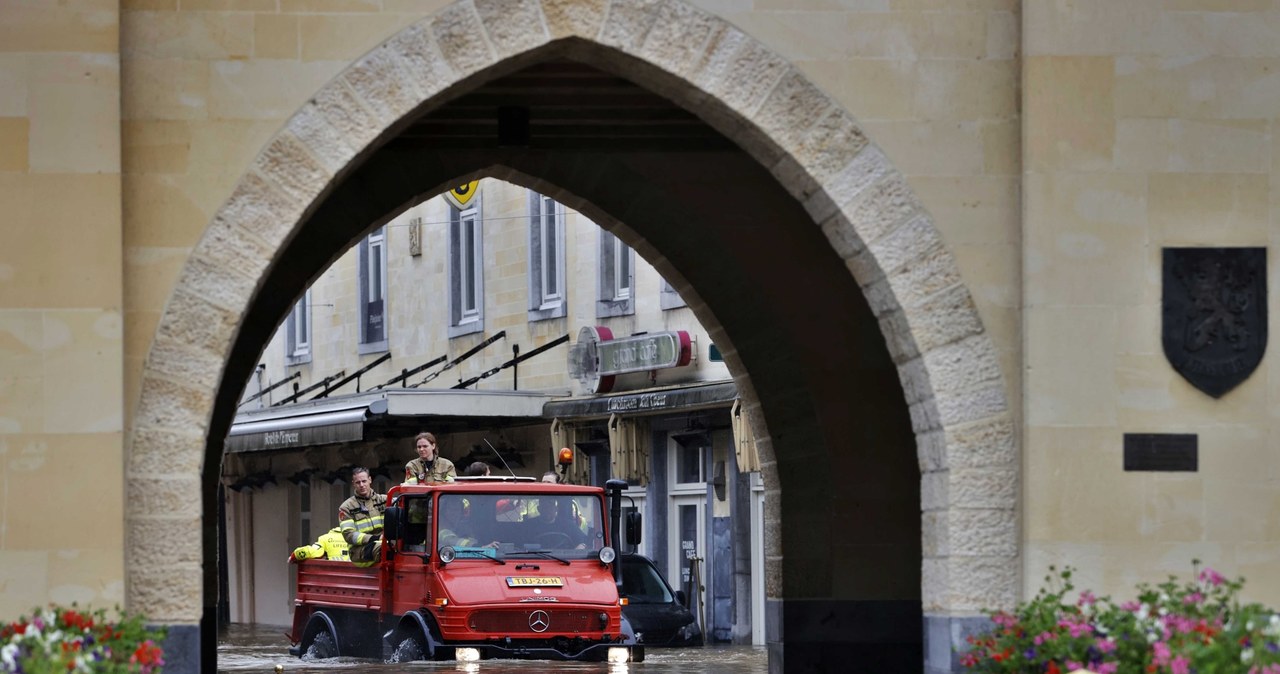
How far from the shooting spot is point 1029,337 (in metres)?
10.5

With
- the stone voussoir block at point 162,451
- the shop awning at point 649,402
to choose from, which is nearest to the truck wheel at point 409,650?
the stone voussoir block at point 162,451

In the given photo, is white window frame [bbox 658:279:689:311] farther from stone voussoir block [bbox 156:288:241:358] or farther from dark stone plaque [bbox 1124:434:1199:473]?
stone voussoir block [bbox 156:288:241:358]

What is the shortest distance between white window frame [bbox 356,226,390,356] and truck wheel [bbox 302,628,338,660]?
13.7 metres

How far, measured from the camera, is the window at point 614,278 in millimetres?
26438

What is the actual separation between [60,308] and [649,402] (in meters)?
15.5

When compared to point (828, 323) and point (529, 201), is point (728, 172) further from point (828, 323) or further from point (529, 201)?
point (529, 201)

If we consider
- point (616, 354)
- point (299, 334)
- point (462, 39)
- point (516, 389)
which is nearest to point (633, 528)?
point (462, 39)

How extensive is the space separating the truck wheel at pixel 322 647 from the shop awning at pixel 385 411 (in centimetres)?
626

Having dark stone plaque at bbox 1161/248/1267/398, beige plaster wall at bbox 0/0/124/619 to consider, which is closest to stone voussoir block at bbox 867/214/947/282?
dark stone plaque at bbox 1161/248/1267/398

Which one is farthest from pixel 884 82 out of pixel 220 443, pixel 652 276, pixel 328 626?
pixel 652 276

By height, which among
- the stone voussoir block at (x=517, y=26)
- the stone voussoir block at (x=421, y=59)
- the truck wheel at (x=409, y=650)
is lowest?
the truck wheel at (x=409, y=650)

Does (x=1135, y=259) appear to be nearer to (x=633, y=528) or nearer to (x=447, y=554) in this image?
(x=633, y=528)

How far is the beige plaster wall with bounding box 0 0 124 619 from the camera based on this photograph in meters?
9.69

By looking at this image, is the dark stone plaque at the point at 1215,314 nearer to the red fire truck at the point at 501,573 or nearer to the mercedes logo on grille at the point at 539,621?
the red fire truck at the point at 501,573
